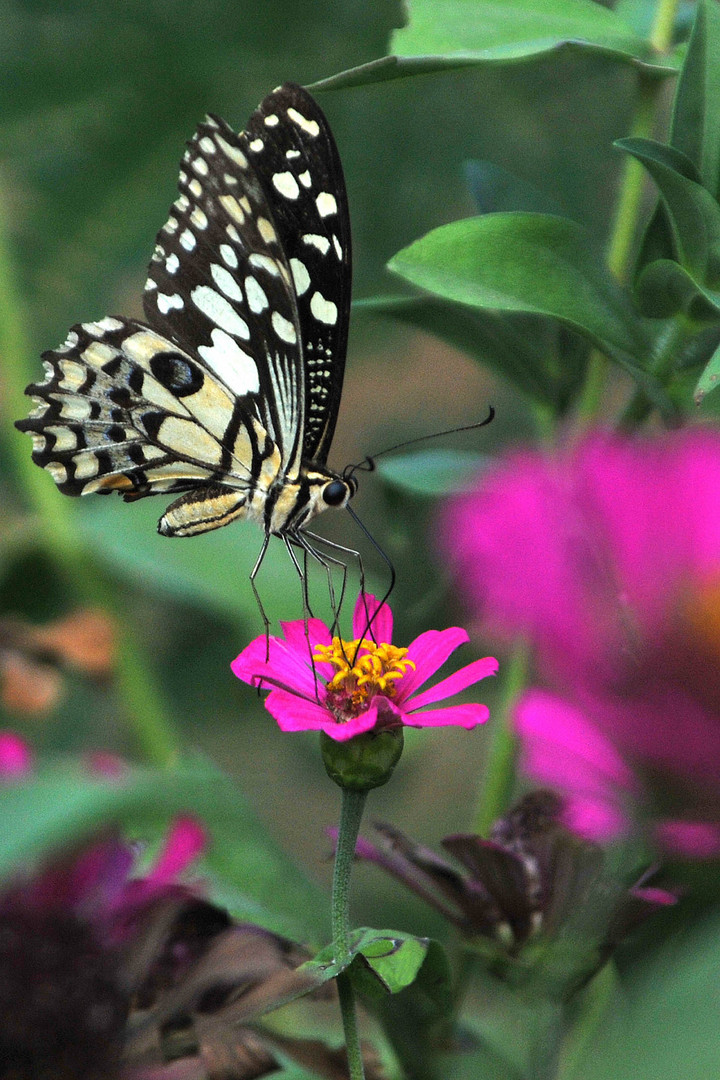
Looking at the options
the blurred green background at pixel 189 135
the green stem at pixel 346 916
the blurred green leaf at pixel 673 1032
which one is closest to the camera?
the blurred green leaf at pixel 673 1032

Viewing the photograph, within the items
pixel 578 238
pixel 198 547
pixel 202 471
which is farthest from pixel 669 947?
pixel 198 547

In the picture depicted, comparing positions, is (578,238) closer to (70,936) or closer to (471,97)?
(70,936)

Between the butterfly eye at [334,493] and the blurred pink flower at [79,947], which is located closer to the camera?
the blurred pink flower at [79,947]

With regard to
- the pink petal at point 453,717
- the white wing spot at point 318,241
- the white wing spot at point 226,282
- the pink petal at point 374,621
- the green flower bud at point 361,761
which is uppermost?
the white wing spot at point 318,241

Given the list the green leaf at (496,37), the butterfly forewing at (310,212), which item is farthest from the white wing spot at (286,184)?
the green leaf at (496,37)

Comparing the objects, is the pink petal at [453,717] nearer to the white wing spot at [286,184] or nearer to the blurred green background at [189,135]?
A: the white wing spot at [286,184]

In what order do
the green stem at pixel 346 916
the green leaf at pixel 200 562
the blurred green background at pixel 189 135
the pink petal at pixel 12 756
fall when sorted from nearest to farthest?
the green stem at pixel 346 916 < the pink petal at pixel 12 756 < the green leaf at pixel 200 562 < the blurred green background at pixel 189 135
